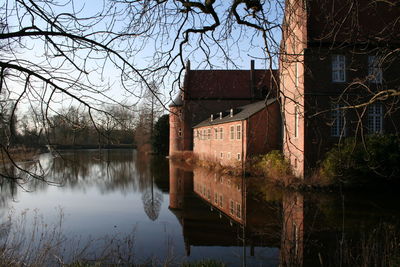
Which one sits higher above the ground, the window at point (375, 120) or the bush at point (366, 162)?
the window at point (375, 120)

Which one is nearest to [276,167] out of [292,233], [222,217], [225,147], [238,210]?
[238,210]

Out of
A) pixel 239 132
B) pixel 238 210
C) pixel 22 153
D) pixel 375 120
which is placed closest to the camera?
pixel 22 153

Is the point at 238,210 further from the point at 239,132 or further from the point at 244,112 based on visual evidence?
the point at 244,112

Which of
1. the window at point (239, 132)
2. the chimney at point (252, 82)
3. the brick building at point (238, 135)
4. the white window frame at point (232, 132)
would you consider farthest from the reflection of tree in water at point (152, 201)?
the chimney at point (252, 82)

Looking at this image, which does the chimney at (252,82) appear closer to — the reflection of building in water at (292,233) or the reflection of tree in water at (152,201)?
the reflection of tree in water at (152,201)

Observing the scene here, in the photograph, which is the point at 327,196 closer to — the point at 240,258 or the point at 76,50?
the point at 240,258

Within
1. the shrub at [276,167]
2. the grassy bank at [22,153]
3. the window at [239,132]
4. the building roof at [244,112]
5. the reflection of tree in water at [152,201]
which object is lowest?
the reflection of tree in water at [152,201]

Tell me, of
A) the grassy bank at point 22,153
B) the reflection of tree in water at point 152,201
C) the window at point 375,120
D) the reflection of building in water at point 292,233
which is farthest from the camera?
the window at point 375,120

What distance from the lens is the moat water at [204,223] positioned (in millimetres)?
6547

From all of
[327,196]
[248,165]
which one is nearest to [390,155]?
[327,196]

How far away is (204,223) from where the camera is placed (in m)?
10.2

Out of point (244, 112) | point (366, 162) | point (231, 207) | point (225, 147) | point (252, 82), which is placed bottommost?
point (231, 207)

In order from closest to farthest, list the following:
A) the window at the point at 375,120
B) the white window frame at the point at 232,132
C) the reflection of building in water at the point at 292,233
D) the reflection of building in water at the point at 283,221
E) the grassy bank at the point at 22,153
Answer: the grassy bank at the point at 22,153
the reflection of building in water at the point at 292,233
the reflection of building in water at the point at 283,221
the window at the point at 375,120
the white window frame at the point at 232,132

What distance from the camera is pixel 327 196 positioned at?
1338cm
